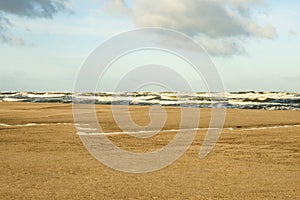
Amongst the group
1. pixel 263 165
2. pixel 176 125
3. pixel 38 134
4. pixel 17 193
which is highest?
pixel 176 125

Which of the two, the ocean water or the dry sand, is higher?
the ocean water

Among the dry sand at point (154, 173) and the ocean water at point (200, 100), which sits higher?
the ocean water at point (200, 100)

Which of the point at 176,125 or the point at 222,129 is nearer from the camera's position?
the point at 222,129

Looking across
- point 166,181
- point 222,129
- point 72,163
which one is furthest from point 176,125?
point 166,181

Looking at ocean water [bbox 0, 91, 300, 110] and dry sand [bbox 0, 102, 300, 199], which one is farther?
ocean water [bbox 0, 91, 300, 110]

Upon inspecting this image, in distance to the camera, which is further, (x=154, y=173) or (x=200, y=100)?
(x=200, y=100)

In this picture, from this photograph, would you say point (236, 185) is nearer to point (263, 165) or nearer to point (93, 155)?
point (263, 165)

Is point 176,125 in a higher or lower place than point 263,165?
higher

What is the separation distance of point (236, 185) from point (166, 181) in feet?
5.69

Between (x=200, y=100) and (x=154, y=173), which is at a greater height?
(x=200, y=100)

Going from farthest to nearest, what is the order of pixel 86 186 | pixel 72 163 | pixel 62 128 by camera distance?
pixel 62 128, pixel 72 163, pixel 86 186

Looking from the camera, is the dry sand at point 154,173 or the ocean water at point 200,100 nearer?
the dry sand at point 154,173

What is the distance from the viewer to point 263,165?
42.7 ft

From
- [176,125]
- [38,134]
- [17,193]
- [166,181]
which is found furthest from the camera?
[176,125]
